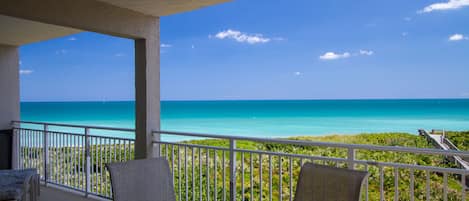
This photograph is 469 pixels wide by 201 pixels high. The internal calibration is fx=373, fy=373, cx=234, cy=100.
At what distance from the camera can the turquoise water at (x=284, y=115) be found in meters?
22.7

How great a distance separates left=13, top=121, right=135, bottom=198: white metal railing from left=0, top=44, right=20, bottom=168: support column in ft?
0.48

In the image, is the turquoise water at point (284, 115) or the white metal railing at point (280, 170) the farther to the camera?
the turquoise water at point (284, 115)

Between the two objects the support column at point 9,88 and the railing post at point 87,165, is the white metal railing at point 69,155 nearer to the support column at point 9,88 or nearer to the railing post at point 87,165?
the railing post at point 87,165

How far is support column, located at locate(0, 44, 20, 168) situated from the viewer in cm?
608

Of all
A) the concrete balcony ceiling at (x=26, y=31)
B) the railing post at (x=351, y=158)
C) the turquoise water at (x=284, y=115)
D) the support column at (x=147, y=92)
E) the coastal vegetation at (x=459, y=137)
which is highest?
the concrete balcony ceiling at (x=26, y=31)

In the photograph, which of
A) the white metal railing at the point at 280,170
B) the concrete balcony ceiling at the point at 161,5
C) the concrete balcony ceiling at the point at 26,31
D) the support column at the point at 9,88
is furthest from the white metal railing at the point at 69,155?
the concrete balcony ceiling at the point at 161,5

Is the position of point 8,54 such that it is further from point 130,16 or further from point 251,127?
point 251,127

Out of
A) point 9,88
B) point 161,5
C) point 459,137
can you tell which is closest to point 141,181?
point 161,5

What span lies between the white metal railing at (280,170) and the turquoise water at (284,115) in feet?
38.9

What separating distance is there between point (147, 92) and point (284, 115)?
2156 centimetres

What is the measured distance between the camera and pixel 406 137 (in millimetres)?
20672

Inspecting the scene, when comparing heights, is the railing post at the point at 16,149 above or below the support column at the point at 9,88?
below

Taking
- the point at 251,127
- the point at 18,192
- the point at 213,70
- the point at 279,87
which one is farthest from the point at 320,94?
the point at 18,192

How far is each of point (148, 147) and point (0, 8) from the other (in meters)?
2.00
